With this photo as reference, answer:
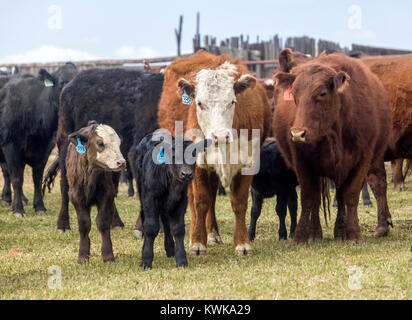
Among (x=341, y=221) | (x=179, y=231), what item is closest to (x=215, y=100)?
(x=179, y=231)

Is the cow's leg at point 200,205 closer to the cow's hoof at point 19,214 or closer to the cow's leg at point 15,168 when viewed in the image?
the cow's hoof at point 19,214

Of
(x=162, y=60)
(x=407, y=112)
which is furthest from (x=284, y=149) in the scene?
(x=162, y=60)

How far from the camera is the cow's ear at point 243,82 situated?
612cm

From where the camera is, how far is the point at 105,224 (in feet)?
19.2

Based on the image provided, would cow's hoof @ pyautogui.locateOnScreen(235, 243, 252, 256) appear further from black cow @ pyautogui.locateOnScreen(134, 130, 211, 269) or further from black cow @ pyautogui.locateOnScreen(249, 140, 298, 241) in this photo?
black cow @ pyautogui.locateOnScreen(249, 140, 298, 241)

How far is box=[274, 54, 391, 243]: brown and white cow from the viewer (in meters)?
6.10

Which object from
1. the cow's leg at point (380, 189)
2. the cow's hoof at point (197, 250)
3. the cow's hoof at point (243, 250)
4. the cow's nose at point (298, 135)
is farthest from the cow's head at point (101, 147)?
the cow's leg at point (380, 189)

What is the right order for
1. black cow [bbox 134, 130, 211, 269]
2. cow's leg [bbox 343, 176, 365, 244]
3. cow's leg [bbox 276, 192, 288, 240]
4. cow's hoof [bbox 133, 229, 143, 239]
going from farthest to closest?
cow's hoof [bbox 133, 229, 143, 239], cow's leg [bbox 276, 192, 288, 240], cow's leg [bbox 343, 176, 365, 244], black cow [bbox 134, 130, 211, 269]

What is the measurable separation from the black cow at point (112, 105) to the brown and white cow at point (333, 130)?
5.85 ft

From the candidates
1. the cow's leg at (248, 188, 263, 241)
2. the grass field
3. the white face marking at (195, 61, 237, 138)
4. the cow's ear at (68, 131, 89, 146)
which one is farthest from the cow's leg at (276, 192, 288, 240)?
the cow's ear at (68, 131, 89, 146)

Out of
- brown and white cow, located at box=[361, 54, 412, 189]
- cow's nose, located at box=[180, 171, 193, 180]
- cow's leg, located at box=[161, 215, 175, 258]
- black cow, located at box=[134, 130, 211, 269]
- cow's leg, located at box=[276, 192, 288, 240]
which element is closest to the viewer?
cow's nose, located at box=[180, 171, 193, 180]

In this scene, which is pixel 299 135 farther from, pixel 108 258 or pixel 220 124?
pixel 108 258

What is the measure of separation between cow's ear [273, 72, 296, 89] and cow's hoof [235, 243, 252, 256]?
1711 millimetres

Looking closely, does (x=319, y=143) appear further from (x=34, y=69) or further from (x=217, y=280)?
(x=34, y=69)
